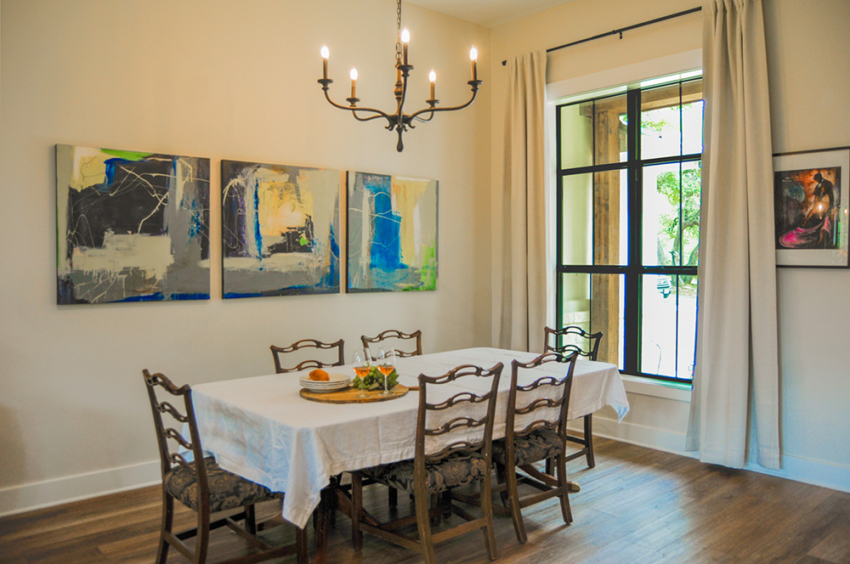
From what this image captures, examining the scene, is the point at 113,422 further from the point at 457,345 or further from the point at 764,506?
the point at 764,506

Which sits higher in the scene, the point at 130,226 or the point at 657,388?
the point at 130,226

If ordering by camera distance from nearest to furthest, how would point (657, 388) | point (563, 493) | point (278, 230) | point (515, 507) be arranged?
point (515, 507) → point (563, 493) → point (278, 230) → point (657, 388)

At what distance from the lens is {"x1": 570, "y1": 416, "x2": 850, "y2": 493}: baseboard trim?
3.84 meters

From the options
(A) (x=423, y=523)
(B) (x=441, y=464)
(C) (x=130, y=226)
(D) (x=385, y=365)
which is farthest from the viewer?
(C) (x=130, y=226)

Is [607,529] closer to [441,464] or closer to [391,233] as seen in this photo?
[441,464]

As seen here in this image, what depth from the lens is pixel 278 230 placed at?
14.3ft

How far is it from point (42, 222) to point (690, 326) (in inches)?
171

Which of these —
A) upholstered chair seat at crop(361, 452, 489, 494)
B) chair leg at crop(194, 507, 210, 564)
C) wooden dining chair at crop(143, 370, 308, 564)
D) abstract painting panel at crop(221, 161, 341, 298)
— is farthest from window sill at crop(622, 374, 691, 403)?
chair leg at crop(194, 507, 210, 564)

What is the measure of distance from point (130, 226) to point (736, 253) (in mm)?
3832

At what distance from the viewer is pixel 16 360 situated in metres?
3.46

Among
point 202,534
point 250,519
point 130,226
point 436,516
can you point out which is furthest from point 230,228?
point 436,516

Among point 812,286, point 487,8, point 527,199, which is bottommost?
point 812,286

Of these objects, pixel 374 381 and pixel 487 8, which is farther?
pixel 487 8

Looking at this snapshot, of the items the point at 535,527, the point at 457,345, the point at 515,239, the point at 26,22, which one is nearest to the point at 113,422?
the point at 26,22
